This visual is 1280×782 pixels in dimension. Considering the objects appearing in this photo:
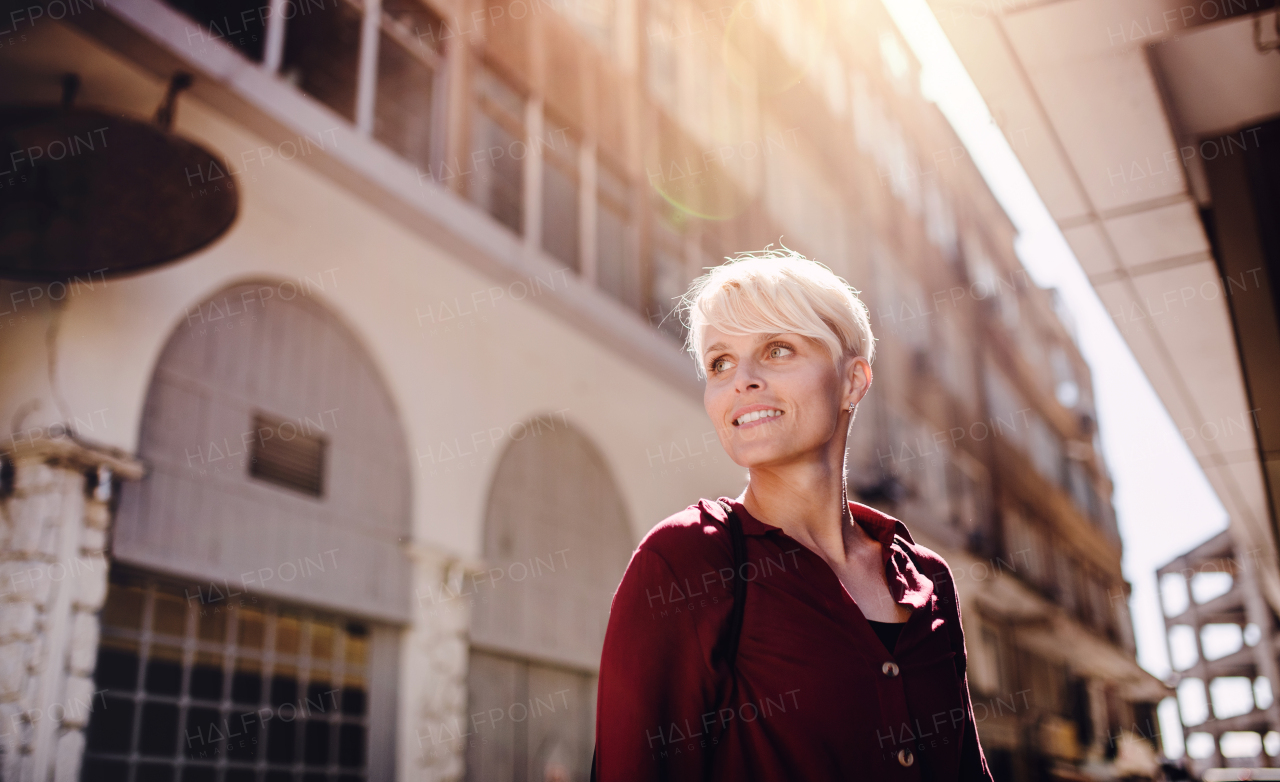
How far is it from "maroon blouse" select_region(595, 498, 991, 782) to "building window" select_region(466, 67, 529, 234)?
8.41 meters

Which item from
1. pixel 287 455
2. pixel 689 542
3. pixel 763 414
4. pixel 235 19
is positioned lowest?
pixel 689 542

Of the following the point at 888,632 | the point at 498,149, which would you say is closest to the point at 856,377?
the point at 888,632

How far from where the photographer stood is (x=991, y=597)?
70.5ft

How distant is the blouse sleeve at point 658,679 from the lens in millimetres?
1493

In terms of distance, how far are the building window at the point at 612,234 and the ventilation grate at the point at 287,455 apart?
463 centimetres

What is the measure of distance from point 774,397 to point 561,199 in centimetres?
955

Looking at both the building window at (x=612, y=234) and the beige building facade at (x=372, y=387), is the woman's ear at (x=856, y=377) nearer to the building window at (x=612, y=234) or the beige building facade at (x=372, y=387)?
the beige building facade at (x=372, y=387)

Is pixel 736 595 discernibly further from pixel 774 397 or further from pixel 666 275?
pixel 666 275

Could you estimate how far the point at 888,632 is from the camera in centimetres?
183

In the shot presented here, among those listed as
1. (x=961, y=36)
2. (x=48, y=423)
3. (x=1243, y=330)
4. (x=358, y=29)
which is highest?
(x=358, y=29)

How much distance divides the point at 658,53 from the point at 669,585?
1277 centimetres

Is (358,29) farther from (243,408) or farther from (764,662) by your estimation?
(764,662)

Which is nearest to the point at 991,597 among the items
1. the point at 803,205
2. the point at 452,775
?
the point at 803,205

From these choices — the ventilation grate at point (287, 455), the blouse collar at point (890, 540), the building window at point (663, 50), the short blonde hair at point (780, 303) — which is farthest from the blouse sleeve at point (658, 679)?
the building window at point (663, 50)
